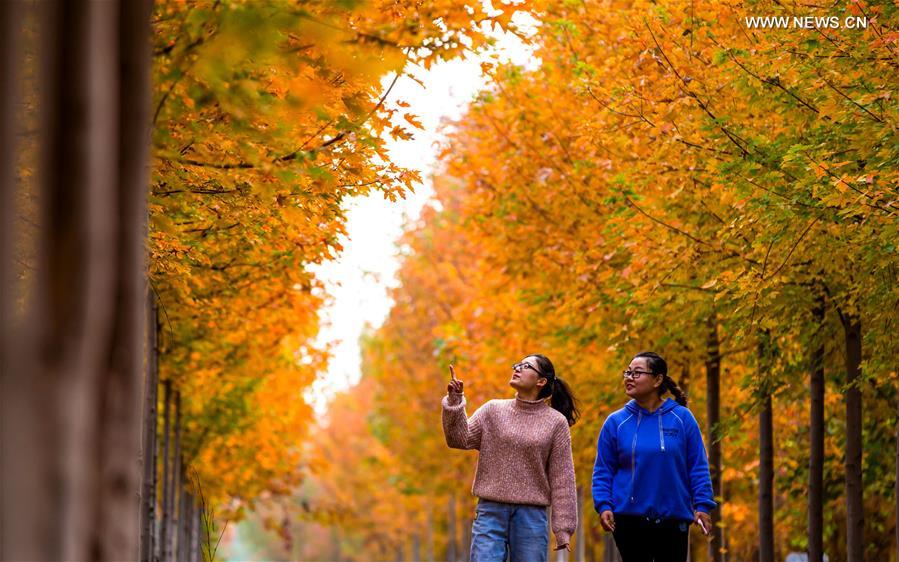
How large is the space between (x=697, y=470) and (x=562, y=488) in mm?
898

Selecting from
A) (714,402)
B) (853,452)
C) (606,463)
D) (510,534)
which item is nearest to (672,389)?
(606,463)

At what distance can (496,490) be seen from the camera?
7297 mm

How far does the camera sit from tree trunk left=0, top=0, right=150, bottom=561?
3.40m

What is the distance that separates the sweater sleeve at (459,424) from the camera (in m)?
7.24

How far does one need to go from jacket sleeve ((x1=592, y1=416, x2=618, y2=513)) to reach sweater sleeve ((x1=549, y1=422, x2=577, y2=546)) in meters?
0.21

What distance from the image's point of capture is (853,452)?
11.8 m

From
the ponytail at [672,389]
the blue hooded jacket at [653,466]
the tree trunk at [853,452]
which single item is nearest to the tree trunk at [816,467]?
the tree trunk at [853,452]

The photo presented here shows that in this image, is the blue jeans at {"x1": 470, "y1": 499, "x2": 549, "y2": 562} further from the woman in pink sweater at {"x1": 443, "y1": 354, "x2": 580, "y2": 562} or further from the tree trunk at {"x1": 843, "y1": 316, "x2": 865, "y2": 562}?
the tree trunk at {"x1": 843, "y1": 316, "x2": 865, "y2": 562}

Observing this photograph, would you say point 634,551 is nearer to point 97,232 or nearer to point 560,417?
point 560,417

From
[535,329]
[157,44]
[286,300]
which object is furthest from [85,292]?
[535,329]

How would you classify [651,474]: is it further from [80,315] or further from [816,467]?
[816,467]

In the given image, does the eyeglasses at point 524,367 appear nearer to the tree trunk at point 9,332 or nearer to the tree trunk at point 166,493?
the tree trunk at point 9,332

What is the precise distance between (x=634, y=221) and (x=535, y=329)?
6914mm

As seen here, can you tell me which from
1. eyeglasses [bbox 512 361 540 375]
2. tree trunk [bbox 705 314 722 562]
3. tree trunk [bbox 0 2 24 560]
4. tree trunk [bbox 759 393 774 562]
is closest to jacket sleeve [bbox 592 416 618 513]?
eyeglasses [bbox 512 361 540 375]
